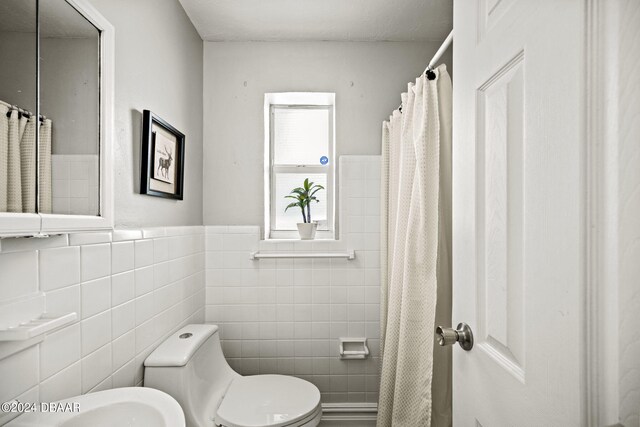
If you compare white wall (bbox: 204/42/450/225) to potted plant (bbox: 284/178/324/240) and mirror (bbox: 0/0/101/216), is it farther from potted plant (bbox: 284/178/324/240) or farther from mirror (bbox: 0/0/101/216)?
mirror (bbox: 0/0/101/216)

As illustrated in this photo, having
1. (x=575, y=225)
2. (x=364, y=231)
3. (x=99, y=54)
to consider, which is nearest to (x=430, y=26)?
(x=364, y=231)

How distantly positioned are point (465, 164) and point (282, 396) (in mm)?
1315

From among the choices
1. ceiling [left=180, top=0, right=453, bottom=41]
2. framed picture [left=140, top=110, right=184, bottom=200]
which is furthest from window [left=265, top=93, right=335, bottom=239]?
framed picture [left=140, top=110, right=184, bottom=200]

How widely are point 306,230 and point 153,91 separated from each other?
1.11 metres

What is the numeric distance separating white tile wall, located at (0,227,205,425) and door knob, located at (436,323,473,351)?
96 cm

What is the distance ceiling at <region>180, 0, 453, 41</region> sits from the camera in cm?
173

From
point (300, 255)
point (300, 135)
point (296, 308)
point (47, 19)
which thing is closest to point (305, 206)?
point (300, 255)

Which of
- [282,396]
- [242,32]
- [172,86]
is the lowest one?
[282,396]

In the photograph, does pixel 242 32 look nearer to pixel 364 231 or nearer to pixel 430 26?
pixel 430 26

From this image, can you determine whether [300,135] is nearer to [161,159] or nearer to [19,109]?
[161,159]

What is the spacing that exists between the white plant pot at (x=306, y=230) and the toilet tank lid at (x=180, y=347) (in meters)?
0.75

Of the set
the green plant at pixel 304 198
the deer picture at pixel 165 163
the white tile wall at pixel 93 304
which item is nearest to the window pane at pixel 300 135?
the green plant at pixel 304 198

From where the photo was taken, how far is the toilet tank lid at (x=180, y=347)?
1243mm

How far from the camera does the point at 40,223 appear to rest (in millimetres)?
715
